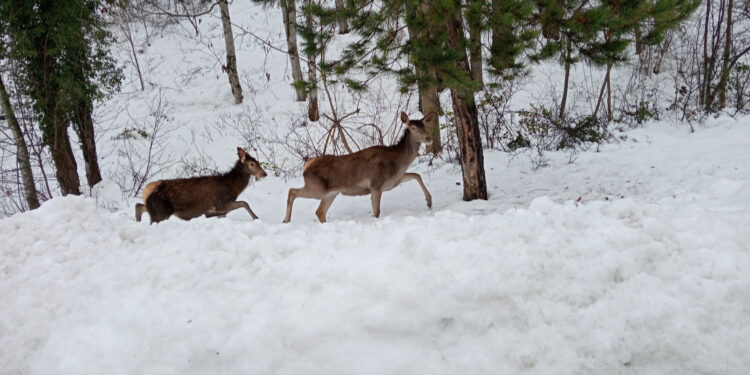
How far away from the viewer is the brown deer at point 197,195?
24.0 feet

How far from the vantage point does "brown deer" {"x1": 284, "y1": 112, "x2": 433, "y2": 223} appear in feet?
24.5

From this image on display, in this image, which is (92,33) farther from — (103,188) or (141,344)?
(141,344)

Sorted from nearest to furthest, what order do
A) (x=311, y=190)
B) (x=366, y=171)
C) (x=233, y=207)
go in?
1. (x=366, y=171)
2. (x=311, y=190)
3. (x=233, y=207)

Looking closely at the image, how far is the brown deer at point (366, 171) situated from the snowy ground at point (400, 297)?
3.28 m

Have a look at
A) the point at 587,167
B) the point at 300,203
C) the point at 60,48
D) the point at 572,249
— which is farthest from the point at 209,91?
the point at 572,249

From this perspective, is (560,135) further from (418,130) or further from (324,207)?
(324,207)

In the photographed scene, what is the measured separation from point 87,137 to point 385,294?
562 inches

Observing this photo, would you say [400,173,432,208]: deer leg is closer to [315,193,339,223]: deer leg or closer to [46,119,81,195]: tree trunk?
[315,193,339,223]: deer leg

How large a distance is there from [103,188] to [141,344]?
42.8 feet

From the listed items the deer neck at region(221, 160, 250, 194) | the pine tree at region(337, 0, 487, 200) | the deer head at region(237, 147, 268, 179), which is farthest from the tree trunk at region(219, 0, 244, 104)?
the pine tree at region(337, 0, 487, 200)

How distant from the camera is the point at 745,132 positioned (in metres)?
8.61

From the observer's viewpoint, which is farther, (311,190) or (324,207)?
(324,207)

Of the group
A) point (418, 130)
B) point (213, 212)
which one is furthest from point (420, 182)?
point (213, 212)

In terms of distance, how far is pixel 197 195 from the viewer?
766cm
